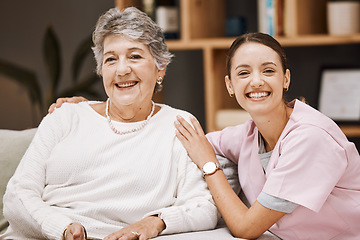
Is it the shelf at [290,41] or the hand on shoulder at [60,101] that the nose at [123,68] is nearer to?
the hand on shoulder at [60,101]

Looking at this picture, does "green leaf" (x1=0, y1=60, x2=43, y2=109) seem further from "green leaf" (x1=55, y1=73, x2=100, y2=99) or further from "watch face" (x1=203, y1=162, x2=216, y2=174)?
"watch face" (x1=203, y1=162, x2=216, y2=174)

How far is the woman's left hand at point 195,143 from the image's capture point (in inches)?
68.7

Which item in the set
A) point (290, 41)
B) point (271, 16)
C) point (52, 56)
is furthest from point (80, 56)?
point (290, 41)

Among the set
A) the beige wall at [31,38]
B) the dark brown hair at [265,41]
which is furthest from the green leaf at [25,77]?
the dark brown hair at [265,41]

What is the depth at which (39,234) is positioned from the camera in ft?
5.63

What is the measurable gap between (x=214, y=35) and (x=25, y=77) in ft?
4.44

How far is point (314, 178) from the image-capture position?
1.50 metres

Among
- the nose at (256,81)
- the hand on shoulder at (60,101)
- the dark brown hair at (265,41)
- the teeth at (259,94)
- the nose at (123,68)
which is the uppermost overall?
the dark brown hair at (265,41)

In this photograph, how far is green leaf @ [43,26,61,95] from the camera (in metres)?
3.70

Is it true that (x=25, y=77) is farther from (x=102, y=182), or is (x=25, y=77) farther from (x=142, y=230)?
(x=142, y=230)

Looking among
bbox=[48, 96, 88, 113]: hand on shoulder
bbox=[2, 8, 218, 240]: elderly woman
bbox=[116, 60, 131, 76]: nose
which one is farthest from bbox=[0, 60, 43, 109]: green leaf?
bbox=[116, 60, 131, 76]: nose

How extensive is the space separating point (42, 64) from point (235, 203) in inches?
106

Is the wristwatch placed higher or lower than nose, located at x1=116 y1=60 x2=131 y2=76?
lower

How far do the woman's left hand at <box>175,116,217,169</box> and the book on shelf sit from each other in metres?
1.25
